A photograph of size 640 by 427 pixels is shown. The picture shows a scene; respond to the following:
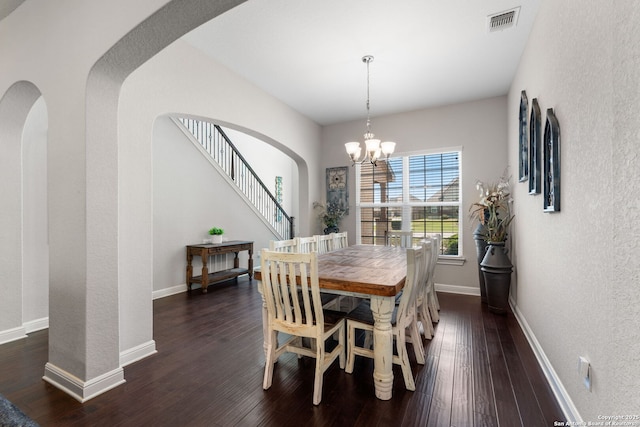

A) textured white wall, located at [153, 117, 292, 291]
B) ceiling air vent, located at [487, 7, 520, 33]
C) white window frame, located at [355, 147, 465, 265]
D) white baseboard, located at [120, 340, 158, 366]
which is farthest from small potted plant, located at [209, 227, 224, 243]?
ceiling air vent, located at [487, 7, 520, 33]

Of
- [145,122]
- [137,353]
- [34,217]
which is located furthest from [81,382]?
[34,217]

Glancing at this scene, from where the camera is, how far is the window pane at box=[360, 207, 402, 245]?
534cm

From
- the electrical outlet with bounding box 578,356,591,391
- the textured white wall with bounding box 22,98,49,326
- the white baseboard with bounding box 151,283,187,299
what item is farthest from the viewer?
the white baseboard with bounding box 151,283,187,299

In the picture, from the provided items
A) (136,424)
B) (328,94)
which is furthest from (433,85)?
(136,424)

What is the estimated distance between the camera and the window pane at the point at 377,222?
17.5 ft

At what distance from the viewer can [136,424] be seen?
178 centimetres

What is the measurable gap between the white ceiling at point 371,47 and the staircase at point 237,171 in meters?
1.90

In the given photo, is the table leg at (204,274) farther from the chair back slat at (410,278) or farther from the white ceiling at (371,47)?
the chair back slat at (410,278)

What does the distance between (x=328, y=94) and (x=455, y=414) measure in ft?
13.2

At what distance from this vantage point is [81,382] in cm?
204

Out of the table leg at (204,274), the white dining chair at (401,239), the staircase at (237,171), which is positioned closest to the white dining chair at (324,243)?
the white dining chair at (401,239)

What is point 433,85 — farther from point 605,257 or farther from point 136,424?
point 136,424

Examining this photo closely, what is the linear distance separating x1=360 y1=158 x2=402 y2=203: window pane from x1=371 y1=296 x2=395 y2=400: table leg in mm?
3532

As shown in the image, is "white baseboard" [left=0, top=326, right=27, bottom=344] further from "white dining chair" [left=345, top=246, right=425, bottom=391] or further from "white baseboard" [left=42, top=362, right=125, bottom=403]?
"white dining chair" [left=345, top=246, right=425, bottom=391]
